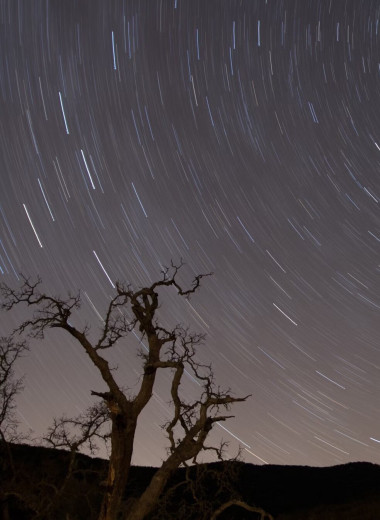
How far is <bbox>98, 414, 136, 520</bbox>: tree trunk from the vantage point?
408 inches

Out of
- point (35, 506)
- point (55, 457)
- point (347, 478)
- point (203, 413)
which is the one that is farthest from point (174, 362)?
point (347, 478)

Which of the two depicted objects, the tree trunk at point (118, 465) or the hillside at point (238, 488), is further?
the hillside at point (238, 488)

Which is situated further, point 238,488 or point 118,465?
point 238,488

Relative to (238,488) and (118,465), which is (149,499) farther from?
(238,488)

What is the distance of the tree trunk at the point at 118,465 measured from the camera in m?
10.4

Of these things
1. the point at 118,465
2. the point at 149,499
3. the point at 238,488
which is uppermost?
the point at 238,488

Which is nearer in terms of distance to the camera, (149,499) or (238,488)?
(149,499)

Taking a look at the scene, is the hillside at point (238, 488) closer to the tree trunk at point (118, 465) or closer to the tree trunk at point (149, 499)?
the tree trunk at point (149, 499)

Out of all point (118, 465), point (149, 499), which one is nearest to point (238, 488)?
point (149, 499)

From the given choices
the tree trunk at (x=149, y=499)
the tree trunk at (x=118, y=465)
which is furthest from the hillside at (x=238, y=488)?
the tree trunk at (x=118, y=465)

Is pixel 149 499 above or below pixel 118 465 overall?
below

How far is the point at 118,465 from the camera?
10.5m

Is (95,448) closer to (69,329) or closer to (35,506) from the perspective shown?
(35,506)

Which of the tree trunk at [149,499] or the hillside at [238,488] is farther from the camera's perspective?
the hillside at [238,488]
